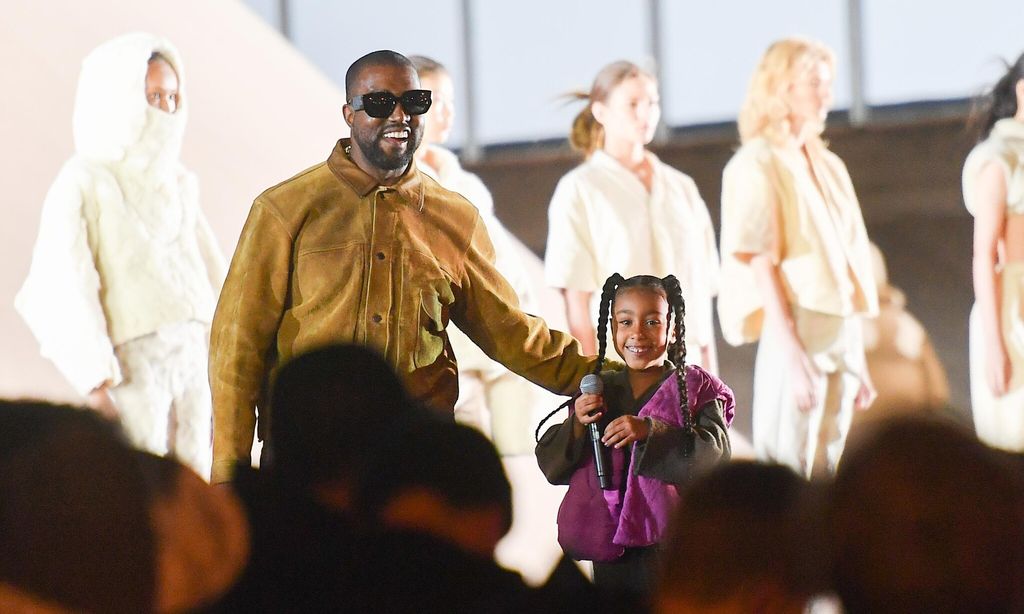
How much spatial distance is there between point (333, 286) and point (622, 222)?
8.33 feet

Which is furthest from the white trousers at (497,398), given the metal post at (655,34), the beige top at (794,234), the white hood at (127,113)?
the metal post at (655,34)

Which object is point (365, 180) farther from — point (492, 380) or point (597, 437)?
point (492, 380)

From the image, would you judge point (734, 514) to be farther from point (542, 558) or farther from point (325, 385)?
point (542, 558)

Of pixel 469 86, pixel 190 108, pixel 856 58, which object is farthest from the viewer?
pixel 469 86

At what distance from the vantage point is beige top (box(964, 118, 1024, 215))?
4.88 m

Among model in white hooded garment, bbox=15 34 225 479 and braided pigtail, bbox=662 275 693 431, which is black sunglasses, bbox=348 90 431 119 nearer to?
braided pigtail, bbox=662 275 693 431

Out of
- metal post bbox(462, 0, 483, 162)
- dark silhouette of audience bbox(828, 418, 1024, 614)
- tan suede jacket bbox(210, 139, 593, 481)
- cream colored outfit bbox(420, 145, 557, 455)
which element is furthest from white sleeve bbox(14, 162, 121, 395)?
metal post bbox(462, 0, 483, 162)

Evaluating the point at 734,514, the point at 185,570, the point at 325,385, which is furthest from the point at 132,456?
the point at 325,385

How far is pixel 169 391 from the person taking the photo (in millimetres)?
4172

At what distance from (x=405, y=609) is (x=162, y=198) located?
10.8 ft

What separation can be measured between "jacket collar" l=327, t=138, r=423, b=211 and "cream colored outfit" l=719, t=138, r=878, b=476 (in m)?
2.42

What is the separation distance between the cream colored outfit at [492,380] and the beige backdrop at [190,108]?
0.81 metres

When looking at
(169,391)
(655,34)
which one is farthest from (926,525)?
Result: (655,34)

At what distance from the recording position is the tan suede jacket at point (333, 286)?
8.71 ft
